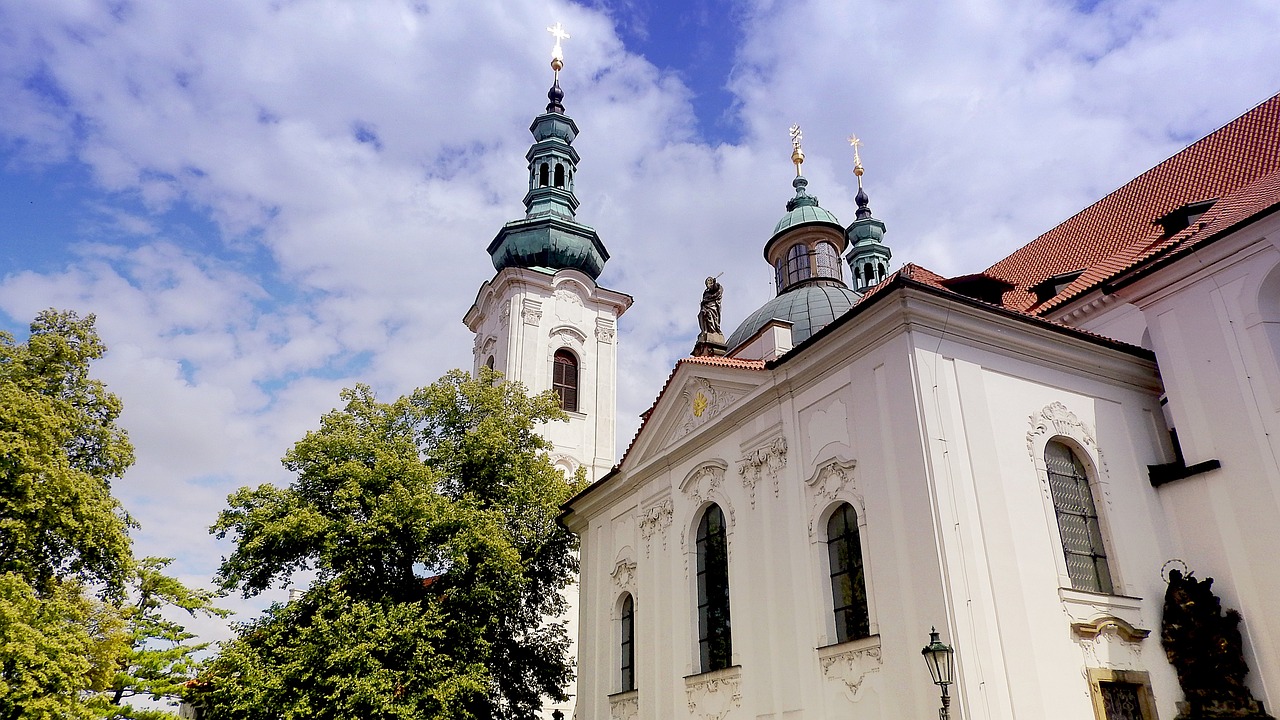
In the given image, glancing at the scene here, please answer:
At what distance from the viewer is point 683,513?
54.2ft

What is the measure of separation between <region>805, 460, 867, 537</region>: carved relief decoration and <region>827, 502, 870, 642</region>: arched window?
0.70 ft

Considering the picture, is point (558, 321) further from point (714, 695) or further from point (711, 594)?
point (714, 695)

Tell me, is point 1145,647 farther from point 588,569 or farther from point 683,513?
point 588,569

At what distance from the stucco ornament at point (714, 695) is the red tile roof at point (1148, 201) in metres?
9.33

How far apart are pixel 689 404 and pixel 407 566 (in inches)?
259

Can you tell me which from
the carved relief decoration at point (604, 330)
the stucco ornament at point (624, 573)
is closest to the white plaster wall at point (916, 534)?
the stucco ornament at point (624, 573)

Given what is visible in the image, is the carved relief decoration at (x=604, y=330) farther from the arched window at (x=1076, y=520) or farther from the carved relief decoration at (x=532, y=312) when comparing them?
the arched window at (x=1076, y=520)

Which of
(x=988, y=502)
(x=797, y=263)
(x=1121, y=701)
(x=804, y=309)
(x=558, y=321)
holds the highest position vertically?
(x=558, y=321)

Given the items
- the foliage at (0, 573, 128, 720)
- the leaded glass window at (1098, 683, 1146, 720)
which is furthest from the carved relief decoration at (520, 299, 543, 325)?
the leaded glass window at (1098, 683, 1146, 720)

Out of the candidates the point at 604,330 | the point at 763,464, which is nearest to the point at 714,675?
the point at 763,464

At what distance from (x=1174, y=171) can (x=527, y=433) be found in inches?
579

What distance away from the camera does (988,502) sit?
1146 centimetres

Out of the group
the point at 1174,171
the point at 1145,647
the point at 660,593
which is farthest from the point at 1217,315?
the point at 660,593

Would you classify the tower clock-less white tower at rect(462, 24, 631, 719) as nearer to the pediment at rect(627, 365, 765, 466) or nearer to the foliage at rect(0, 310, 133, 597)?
the pediment at rect(627, 365, 765, 466)
